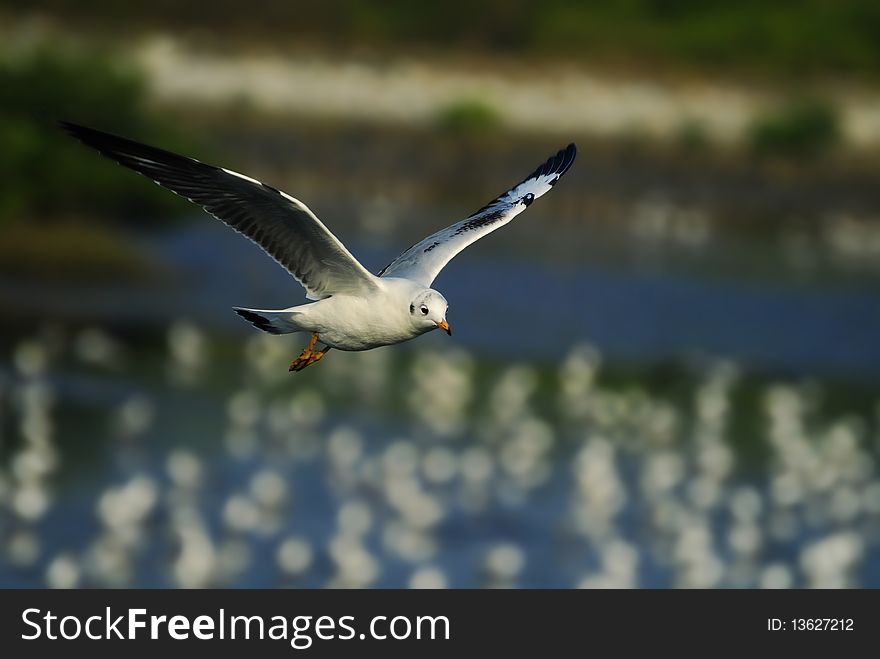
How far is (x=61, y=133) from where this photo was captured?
2916 centimetres

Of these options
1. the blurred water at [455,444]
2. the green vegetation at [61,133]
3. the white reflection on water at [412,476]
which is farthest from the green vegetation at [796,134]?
the green vegetation at [61,133]

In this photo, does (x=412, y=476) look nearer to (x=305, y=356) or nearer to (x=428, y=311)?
(x=305, y=356)

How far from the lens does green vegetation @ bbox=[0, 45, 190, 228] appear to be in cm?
2928

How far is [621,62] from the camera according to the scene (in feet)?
139

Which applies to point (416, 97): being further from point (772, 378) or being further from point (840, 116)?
point (772, 378)

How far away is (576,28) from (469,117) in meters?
5.56

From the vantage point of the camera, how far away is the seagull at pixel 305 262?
8602 millimetres

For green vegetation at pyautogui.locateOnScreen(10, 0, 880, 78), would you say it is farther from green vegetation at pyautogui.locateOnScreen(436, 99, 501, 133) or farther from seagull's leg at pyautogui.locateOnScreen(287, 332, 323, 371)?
seagull's leg at pyautogui.locateOnScreen(287, 332, 323, 371)

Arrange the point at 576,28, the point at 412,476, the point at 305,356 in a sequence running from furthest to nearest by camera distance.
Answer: the point at 576,28 < the point at 412,476 < the point at 305,356

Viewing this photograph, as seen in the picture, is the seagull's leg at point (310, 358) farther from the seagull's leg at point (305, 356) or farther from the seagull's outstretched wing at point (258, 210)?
the seagull's outstretched wing at point (258, 210)

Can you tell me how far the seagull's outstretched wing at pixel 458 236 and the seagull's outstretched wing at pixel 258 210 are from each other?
550mm

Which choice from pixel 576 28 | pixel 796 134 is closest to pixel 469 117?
pixel 576 28

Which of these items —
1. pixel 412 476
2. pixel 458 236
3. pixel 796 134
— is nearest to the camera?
pixel 458 236

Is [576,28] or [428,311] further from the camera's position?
[576,28]
